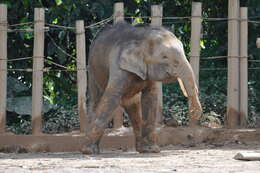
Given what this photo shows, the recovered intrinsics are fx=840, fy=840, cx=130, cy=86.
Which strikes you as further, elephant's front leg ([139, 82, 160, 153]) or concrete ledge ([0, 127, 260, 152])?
concrete ledge ([0, 127, 260, 152])

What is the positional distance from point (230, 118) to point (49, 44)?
3.29 metres

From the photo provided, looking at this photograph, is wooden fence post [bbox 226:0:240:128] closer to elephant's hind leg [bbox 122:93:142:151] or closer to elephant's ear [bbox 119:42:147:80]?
elephant's hind leg [bbox 122:93:142:151]

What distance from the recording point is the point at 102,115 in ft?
34.3

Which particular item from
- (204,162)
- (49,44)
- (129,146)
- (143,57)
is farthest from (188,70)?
(49,44)

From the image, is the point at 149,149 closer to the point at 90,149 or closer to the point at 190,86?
the point at 90,149

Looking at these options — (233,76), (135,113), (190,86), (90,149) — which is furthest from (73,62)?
(190,86)

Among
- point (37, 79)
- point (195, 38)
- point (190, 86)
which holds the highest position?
point (195, 38)

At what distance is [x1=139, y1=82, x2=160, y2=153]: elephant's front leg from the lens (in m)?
10.8

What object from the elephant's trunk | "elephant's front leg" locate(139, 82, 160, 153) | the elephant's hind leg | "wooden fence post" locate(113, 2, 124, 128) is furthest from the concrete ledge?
the elephant's trunk

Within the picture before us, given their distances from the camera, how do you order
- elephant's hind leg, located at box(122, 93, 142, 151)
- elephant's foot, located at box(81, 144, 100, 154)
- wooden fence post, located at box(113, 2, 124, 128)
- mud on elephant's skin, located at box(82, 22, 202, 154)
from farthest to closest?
wooden fence post, located at box(113, 2, 124, 128), elephant's hind leg, located at box(122, 93, 142, 151), elephant's foot, located at box(81, 144, 100, 154), mud on elephant's skin, located at box(82, 22, 202, 154)

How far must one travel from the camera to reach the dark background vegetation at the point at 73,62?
13.2m

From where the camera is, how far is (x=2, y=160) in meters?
9.54

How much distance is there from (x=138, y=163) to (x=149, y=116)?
193 cm

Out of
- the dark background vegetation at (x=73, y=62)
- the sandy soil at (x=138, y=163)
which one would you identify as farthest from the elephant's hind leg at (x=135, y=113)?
the dark background vegetation at (x=73, y=62)
